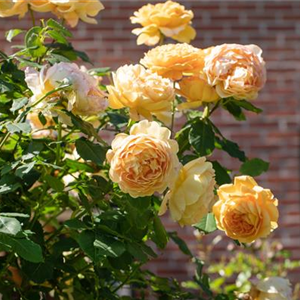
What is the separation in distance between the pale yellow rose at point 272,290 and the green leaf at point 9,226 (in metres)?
0.67

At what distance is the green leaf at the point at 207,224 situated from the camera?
1592 millimetres

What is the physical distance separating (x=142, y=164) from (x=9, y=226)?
238 millimetres

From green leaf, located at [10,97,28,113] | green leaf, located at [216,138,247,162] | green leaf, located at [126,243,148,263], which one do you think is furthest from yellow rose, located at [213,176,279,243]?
green leaf, located at [10,97,28,113]

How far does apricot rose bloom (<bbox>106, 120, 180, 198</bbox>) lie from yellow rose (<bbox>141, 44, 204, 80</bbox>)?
30 cm

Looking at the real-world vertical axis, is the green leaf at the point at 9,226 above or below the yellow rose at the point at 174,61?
below

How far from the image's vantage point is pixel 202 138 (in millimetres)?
1684

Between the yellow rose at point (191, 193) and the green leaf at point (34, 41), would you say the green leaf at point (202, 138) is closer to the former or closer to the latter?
the yellow rose at point (191, 193)

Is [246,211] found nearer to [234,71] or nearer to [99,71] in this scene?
[234,71]

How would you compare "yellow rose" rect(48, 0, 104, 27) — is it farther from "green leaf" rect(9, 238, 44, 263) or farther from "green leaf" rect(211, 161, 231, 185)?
"green leaf" rect(9, 238, 44, 263)

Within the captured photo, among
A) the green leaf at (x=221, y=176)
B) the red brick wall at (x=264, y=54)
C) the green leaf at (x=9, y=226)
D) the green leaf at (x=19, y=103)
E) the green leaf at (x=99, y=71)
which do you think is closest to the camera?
the green leaf at (x=9, y=226)

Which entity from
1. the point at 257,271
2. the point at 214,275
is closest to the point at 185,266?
the point at 214,275

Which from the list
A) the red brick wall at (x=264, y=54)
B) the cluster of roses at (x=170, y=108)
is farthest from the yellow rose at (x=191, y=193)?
the red brick wall at (x=264, y=54)

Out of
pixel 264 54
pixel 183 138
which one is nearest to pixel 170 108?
pixel 183 138

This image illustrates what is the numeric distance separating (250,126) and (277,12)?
637 millimetres
